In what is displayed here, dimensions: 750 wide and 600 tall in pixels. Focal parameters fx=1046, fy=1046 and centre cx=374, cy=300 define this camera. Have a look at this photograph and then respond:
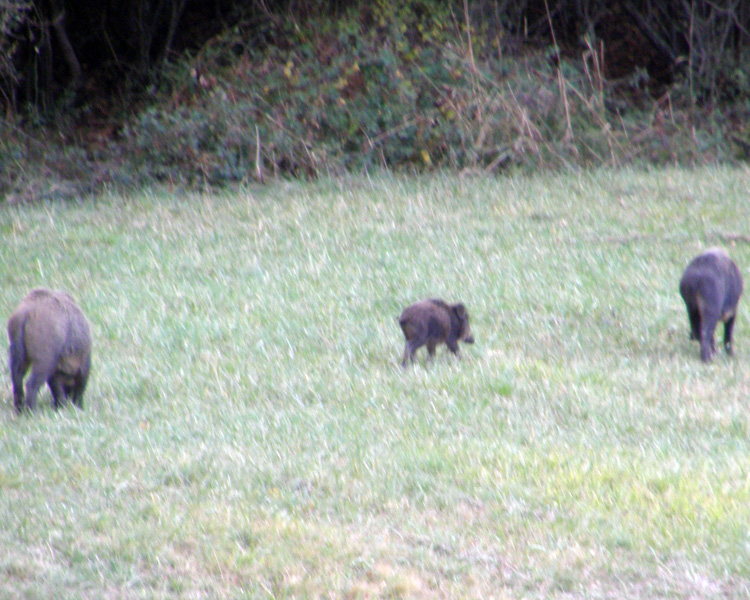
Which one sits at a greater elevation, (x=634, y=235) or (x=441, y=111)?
(x=441, y=111)

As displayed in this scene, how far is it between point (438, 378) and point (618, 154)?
10.5 meters

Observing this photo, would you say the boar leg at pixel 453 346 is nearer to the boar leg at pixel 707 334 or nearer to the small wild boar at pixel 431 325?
the small wild boar at pixel 431 325

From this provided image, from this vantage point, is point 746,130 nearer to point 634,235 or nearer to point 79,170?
point 634,235

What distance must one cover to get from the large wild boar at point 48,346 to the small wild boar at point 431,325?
7.90 ft

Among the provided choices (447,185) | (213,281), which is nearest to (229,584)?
(213,281)

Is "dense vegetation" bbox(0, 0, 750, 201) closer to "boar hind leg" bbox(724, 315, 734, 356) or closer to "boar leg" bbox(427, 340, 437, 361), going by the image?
"boar hind leg" bbox(724, 315, 734, 356)

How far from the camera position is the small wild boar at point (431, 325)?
26.3ft

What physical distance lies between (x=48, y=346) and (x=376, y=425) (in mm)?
2165

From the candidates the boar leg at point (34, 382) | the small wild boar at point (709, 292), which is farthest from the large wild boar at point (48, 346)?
the small wild boar at point (709, 292)

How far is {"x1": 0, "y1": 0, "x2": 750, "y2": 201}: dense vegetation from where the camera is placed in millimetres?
16734

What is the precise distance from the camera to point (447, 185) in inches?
616

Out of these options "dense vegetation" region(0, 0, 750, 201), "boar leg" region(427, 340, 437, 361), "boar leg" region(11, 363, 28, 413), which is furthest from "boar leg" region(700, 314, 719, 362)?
"dense vegetation" region(0, 0, 750, 201)

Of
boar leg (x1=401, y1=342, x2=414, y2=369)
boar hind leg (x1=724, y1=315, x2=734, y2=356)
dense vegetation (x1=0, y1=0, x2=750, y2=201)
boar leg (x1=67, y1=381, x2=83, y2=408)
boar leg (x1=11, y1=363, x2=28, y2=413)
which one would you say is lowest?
boar hind leg (x1=724, y1=315, x2=734, y2=356)

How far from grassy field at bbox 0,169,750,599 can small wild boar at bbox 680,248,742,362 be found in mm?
Answer: 290
